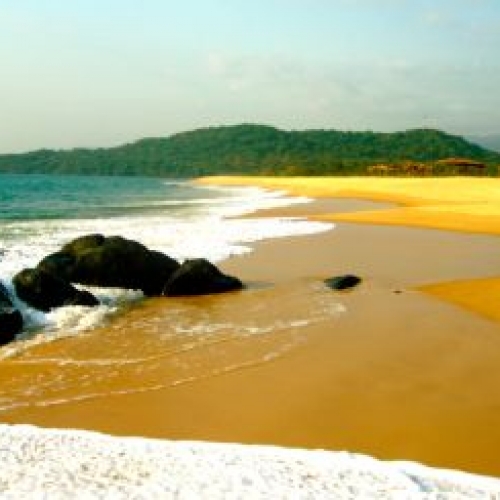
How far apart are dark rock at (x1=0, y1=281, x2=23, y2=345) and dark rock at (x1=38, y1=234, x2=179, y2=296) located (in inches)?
163

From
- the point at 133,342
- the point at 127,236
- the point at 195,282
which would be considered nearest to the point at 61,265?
the point at 195,282

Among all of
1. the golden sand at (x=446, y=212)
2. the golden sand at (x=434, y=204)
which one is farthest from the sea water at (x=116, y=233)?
the golden sand at (x=446, y=212)

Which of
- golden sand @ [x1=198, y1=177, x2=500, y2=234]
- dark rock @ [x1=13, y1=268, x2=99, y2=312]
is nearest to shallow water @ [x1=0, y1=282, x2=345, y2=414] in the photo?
dark rock @ [x1=13, y1=268, x2=99, y2=312]

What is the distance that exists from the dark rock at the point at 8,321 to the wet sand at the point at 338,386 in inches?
38.7

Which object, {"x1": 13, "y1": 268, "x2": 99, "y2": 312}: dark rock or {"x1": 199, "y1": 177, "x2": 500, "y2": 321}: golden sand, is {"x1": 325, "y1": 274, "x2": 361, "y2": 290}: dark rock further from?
{"x1": 13, "y1": 268, "x2": 99, "y2": 312}: dark rock

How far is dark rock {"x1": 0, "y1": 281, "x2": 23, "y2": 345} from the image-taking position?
46.6ft

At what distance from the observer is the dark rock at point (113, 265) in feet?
63.5

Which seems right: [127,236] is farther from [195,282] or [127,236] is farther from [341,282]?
[341,282]

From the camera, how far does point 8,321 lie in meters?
14.4

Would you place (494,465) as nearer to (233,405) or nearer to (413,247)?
(233,405)

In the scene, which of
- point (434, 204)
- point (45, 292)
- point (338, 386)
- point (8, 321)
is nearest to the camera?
point (338, 386)

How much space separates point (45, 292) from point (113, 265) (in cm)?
309

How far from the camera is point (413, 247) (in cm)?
2792

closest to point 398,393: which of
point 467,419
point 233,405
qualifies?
point 467,419
